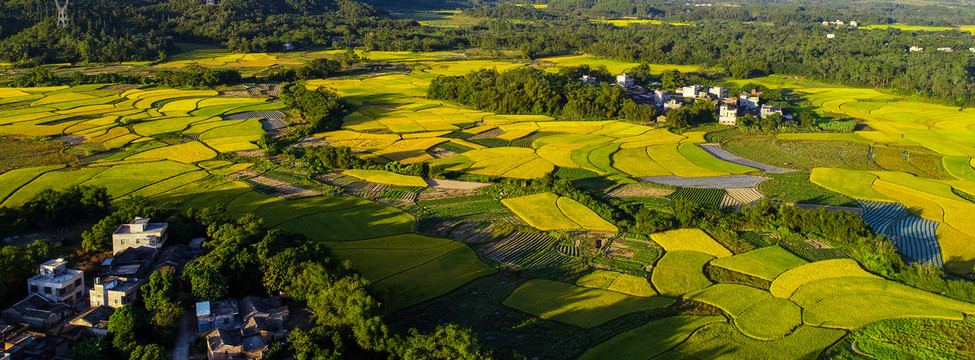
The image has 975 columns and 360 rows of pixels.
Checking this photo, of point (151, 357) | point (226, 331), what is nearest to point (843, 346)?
point (226, 331)

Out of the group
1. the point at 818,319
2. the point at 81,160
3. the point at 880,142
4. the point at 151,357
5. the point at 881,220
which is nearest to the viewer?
the point at 151,357

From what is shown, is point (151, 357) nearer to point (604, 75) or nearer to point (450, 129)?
point (450, 129)

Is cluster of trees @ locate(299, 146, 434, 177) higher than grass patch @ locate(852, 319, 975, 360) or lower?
higher

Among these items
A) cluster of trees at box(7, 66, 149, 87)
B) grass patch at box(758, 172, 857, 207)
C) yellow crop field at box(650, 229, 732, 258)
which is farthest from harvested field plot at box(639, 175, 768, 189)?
cluster of trees at box(7, 66, 149, 87)

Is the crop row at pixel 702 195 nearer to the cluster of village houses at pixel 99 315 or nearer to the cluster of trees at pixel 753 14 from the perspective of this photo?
the cluster of village houses at pixel 99 315

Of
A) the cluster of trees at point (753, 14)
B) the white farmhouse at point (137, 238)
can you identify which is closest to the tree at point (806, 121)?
the white farmhouse at point (137, 238)

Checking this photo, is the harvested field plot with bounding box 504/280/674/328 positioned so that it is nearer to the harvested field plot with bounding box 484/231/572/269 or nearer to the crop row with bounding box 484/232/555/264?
the harvested field plot with bounding box 484/231/572/269

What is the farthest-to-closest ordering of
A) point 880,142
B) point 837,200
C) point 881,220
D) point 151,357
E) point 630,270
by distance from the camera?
point 880,142
point 837,200
point 881,220
point 630,270
point 151,357
